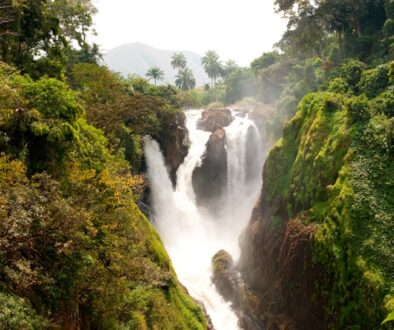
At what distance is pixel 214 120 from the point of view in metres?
48.4

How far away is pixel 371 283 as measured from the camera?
15234mm

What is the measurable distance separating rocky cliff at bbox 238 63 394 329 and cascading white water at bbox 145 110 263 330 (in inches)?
185

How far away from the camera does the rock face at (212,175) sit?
39594 millimetres

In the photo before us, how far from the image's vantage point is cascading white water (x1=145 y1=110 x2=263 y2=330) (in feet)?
93.6

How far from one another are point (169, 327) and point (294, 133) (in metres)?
15.8

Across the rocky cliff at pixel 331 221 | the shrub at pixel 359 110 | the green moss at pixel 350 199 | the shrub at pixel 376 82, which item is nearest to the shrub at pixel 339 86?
the rocky cliff at pixel 331 221

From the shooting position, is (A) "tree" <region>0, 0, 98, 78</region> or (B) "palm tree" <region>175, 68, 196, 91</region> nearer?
(A) "tree" <region>0, 0, 98, 78</region>

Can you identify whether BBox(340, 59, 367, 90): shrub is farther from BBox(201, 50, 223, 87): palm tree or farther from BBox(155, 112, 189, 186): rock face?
BBox(201, 50, 223, 87): palm tree

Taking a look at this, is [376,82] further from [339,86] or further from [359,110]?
[359,110]

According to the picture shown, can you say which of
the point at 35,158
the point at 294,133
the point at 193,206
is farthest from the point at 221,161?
the point at 35,158

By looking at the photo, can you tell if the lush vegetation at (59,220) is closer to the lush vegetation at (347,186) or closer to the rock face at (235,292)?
the rock face at (235,292)

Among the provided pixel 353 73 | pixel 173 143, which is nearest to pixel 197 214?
pixel 173 143

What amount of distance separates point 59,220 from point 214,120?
40.5 metres

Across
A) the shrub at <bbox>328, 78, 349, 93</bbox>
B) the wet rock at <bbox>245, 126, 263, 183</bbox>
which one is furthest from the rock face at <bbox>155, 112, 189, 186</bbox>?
the shrub at <bbox>328, 78, 349, 93</bbox>
